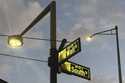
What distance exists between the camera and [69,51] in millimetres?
12328

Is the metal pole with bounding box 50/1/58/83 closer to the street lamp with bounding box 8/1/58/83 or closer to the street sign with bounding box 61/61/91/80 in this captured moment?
the street lamp with bounding box 8/1/58/83

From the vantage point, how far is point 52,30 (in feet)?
42.4

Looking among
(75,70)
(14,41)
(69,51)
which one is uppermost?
(14,41)

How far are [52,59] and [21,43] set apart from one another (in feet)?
4.85

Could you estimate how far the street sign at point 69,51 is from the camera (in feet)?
39.7

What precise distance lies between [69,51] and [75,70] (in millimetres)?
905

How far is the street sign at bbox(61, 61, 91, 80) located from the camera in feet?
41.5

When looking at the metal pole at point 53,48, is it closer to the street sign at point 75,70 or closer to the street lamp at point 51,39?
the street lamp at point 51,39

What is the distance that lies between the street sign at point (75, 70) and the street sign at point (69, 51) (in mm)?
269

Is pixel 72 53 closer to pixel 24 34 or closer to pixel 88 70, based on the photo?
pixel 88 70

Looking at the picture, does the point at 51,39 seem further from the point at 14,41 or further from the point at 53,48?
the point at 14,41

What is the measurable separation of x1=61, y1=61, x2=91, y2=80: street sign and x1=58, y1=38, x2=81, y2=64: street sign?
0.27 m

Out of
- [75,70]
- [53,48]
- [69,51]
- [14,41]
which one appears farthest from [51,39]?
[14,41]

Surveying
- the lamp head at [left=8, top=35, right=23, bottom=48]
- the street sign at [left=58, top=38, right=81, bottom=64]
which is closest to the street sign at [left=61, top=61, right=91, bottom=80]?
the street sign at [left=58, top=38, right=81, bottom=64]
